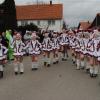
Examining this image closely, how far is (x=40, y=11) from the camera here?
85.1 meters

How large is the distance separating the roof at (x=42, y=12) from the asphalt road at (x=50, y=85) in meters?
64.7

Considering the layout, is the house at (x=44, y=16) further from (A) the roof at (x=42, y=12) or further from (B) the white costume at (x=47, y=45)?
(B) the white costume at (x=47, y=45)

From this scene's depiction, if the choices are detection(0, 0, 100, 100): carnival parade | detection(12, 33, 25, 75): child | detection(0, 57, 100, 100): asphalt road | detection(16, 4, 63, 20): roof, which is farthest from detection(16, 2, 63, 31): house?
detection(12, 33, 25, 75): child

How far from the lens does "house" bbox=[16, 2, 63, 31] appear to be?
83.1 m

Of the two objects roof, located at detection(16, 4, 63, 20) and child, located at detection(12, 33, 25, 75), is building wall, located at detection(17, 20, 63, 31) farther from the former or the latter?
child, located at detection(12, 33, 25, 75)

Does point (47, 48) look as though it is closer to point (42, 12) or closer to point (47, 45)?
point (47, 45)

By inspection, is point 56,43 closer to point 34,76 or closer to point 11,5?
point 34,76

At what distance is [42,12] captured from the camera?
3329 inches

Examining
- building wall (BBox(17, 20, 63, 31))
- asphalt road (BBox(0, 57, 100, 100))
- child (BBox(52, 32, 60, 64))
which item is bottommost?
building wall (BBox(17, 20, 63, 31))

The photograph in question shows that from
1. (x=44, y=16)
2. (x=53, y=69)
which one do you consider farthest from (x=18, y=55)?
(x=44, y=16)

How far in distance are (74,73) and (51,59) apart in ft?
15.1

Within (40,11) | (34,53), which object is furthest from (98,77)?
(40,11)

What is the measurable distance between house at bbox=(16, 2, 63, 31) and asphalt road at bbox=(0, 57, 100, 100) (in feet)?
213

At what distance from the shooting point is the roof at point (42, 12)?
83062mm
